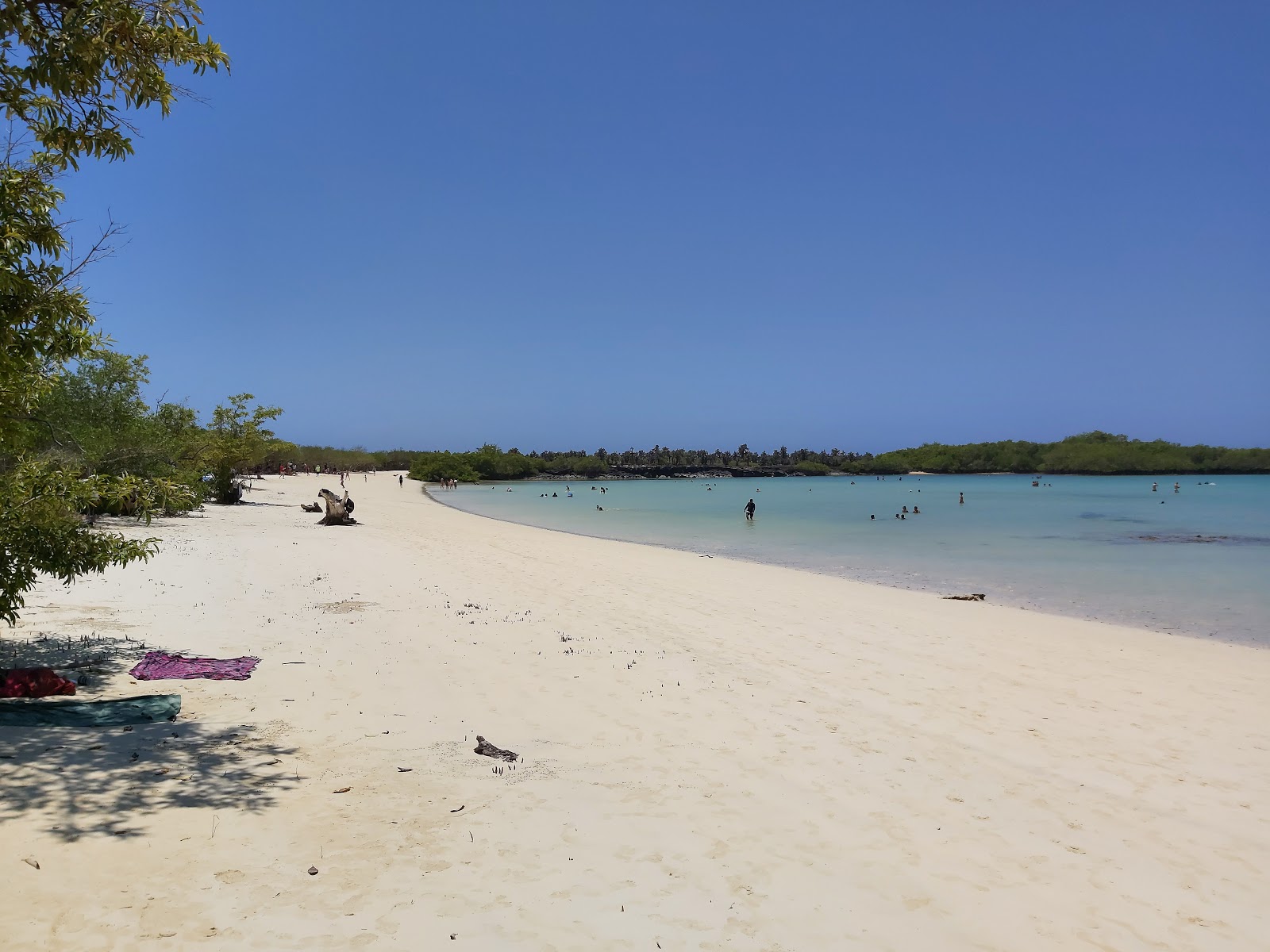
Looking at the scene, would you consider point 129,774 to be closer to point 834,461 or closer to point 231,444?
point 231,444

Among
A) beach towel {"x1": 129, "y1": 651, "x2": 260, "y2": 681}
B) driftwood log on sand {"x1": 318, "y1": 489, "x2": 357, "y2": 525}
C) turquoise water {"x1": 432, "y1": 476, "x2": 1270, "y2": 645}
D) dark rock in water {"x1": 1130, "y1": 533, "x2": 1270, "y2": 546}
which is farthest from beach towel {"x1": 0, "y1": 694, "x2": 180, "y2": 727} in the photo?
dark rock in water {"x1": 1130, "y1": 533, "x2": 1270, "y2": 546}

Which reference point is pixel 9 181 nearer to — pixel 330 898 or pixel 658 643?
pixel 330 898

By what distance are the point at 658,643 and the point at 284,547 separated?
10699mm

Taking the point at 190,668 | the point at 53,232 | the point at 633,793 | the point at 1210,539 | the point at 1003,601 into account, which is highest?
the point at 53,232

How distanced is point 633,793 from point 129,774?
9.33 feet

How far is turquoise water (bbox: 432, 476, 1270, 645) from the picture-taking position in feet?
45.9

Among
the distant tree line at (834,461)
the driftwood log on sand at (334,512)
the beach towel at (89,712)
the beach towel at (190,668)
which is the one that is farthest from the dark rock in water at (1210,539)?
the distant tree line at (834,461)

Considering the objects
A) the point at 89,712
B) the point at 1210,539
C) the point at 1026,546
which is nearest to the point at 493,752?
the point at 89,712

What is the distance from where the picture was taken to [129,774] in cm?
424

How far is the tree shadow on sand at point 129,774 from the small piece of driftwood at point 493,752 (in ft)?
3.76

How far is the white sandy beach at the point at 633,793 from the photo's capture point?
323 cm

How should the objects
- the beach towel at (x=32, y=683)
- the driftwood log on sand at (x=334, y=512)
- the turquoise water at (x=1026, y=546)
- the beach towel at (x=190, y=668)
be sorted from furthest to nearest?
the driftwood log on sand at (x=334, y=512)
the turquoise water at (x=1026, y=546)
the beach towel at (x=190, y=668)
the beach towel at (x=32, y=683)

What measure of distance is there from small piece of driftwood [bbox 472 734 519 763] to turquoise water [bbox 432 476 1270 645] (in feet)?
36.0

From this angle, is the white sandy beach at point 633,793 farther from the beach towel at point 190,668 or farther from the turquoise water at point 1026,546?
the turquoise water at point 1026,546
